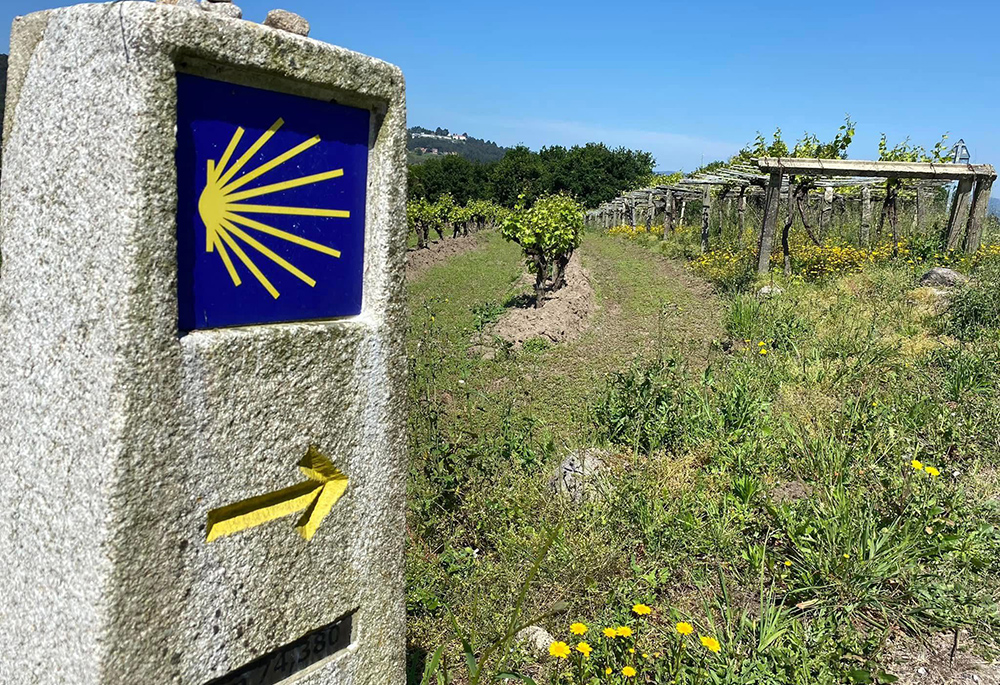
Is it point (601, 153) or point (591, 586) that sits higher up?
point (601, 153)

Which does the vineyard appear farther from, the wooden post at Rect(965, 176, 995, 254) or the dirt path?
the wooden post at Rect(965, 176, 995, 254)

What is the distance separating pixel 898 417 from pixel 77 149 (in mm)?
4585

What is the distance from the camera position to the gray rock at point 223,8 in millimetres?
1420

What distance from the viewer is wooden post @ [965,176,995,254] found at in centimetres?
1096

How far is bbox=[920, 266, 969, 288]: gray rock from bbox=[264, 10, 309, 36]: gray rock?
9449 mm

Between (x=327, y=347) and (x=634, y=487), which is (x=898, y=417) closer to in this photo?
(x=634, y=487)

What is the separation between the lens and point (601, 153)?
186ft

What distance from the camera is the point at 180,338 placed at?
139 centimetres

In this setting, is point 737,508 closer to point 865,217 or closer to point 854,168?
point 854,168

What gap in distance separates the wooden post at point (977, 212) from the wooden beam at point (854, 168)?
26 centimetres

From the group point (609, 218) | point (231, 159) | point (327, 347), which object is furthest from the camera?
point (609, 218)

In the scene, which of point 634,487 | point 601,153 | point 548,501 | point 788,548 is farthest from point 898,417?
point 601,153

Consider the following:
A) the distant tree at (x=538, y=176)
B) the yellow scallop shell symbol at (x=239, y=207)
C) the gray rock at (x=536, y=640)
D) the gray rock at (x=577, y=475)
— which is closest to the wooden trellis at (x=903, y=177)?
the gray rock at (x=577, y=475)

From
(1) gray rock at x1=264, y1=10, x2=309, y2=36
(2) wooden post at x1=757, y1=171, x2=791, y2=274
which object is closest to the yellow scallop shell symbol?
(1) gray rock at x1=264, y1=10, x2=309, y2=36
